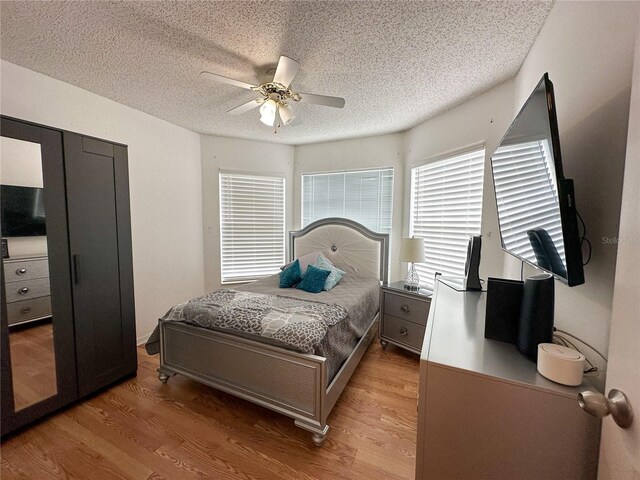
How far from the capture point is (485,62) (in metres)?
1.76

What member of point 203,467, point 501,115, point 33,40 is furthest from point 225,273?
point 501,115

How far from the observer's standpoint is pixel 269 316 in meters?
1.82

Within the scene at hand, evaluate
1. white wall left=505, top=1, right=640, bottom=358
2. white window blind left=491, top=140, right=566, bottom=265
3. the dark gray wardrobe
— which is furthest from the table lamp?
the dark gray wardrobe

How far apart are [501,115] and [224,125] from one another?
2.87 metres

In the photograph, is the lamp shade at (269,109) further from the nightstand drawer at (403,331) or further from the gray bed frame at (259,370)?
the nightstand drawer at (403,331)

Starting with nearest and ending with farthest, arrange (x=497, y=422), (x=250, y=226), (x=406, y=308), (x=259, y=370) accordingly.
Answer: (x=497, y=422) → (x=259, y=370) → (x=406, y=308) → (x=250, y=226)

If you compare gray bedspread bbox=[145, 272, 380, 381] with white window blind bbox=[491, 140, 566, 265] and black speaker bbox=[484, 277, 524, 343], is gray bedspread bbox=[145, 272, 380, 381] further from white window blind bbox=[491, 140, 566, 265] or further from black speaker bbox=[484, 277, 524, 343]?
white window blind bbox=[491, 140, 566, 265]

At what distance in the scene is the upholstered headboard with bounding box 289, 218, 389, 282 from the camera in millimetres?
3184

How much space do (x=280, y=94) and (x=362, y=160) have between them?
1.83m

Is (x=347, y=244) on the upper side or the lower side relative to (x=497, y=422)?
upper

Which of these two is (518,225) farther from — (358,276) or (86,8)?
(86,8)

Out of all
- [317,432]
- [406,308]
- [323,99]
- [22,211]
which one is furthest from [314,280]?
[22,211]

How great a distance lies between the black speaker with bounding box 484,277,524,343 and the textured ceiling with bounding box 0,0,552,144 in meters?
1.45

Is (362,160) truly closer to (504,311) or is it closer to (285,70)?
(285,70)
